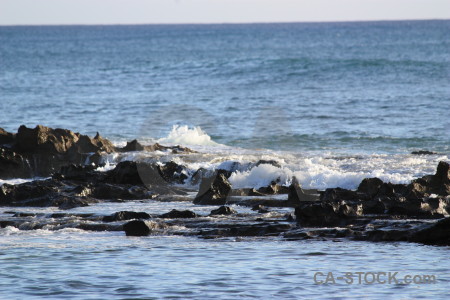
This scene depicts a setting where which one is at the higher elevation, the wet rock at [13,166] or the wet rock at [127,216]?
the wet rock at [13,166]

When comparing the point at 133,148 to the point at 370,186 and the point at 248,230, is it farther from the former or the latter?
the point at 248,230

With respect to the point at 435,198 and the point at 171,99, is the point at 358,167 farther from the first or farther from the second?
the point at 171,99

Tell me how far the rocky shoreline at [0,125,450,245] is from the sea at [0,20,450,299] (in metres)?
0.41

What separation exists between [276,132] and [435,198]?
1856cm

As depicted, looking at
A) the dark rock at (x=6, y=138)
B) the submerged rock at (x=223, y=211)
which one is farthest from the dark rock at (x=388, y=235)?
the dark rock at (x=6, y=138)

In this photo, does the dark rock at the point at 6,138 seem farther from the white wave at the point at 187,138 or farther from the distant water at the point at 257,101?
the distant water at the point at 257,101

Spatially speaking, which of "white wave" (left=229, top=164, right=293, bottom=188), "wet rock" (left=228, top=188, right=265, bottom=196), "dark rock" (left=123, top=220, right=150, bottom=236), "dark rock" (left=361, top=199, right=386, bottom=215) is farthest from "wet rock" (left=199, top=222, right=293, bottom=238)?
"white wave" (left=229, top=164, right=293, bottom=188)

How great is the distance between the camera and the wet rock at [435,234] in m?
12.2

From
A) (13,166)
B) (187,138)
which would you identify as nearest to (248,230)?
(13,166)

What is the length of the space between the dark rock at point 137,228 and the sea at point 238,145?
15cm

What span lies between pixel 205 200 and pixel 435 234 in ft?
18.3

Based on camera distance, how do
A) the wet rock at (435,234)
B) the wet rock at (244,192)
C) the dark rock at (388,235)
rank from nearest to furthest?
the wet rock at (435,234) < the dark rock at (388,235) < the wet rock at (244,192)

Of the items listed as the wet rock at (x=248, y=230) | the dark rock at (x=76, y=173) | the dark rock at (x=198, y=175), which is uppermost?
the dark rock at (x=76, y=173)

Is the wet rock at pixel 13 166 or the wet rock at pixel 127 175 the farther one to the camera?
the wet rock at pixel 13 166
